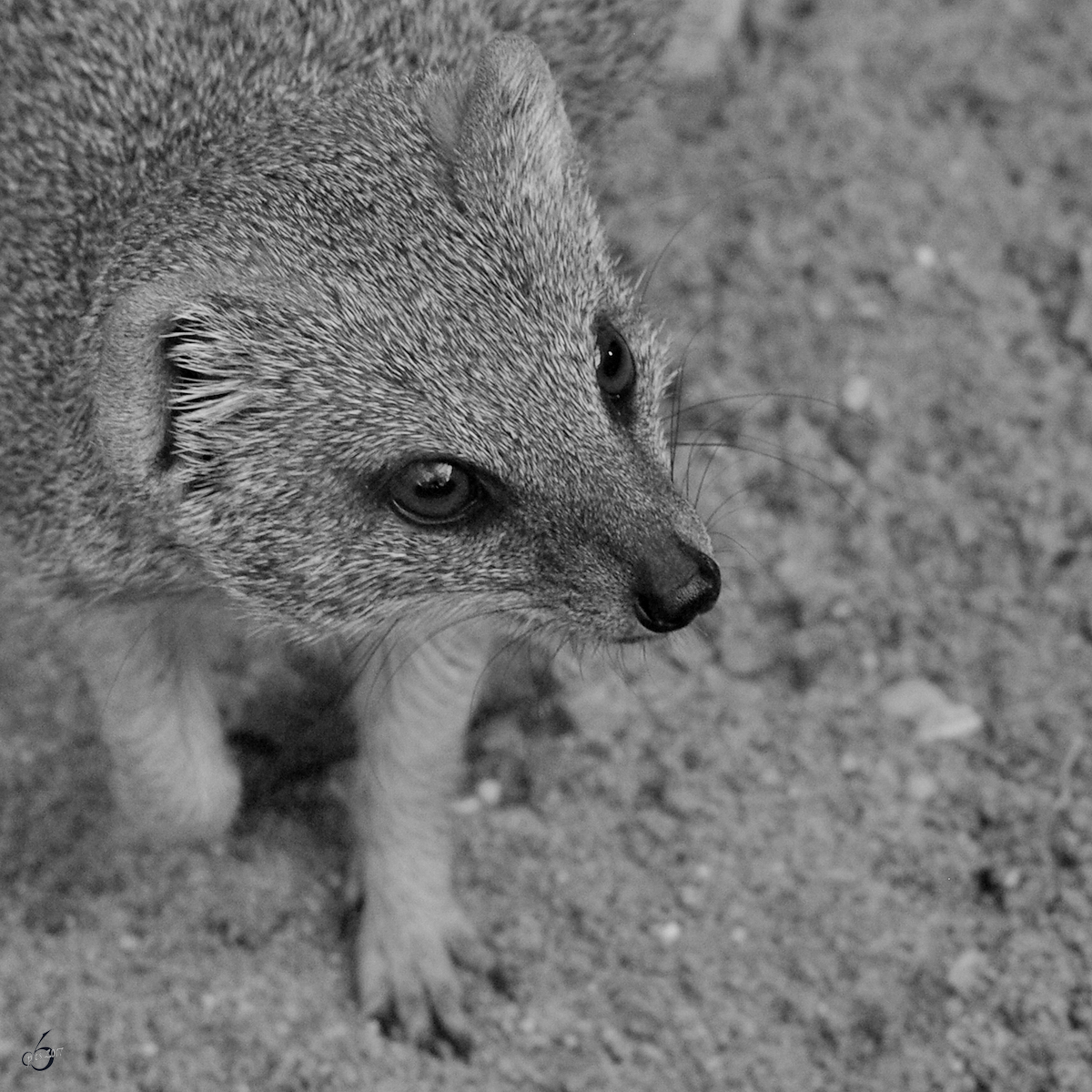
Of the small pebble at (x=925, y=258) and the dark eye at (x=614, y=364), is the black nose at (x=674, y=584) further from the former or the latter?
the small pebble at (x=925, y=258)

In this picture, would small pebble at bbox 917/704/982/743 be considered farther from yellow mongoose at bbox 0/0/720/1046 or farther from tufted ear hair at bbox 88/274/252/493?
tufted ear hair at bbox 88/274/252/493

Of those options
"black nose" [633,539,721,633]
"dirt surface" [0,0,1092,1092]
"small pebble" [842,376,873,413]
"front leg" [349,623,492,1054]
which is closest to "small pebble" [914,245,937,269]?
"dirt surface" [0,0,1092,1092]

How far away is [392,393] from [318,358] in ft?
0.48

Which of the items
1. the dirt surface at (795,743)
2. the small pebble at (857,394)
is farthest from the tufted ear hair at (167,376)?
the small pebble at (857,394)

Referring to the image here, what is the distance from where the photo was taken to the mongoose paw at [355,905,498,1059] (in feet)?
12.3

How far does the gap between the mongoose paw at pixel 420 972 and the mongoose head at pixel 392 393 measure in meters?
1.03

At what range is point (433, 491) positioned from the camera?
293 cm

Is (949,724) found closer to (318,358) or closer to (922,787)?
(922,787)

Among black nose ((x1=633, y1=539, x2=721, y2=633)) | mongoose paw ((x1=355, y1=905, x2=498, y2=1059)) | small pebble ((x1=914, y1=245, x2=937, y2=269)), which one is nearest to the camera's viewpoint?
black nose ((x1=633, y1=539, x2=721, y2=633))

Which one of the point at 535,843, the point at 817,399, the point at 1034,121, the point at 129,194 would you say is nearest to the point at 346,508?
the point at 129,194

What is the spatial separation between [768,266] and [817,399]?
0.49 metres

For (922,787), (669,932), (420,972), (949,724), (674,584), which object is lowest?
(420,972)

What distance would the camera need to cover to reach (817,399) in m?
4.55

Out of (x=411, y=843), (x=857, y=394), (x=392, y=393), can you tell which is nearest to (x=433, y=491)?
(x=392, y=393)
